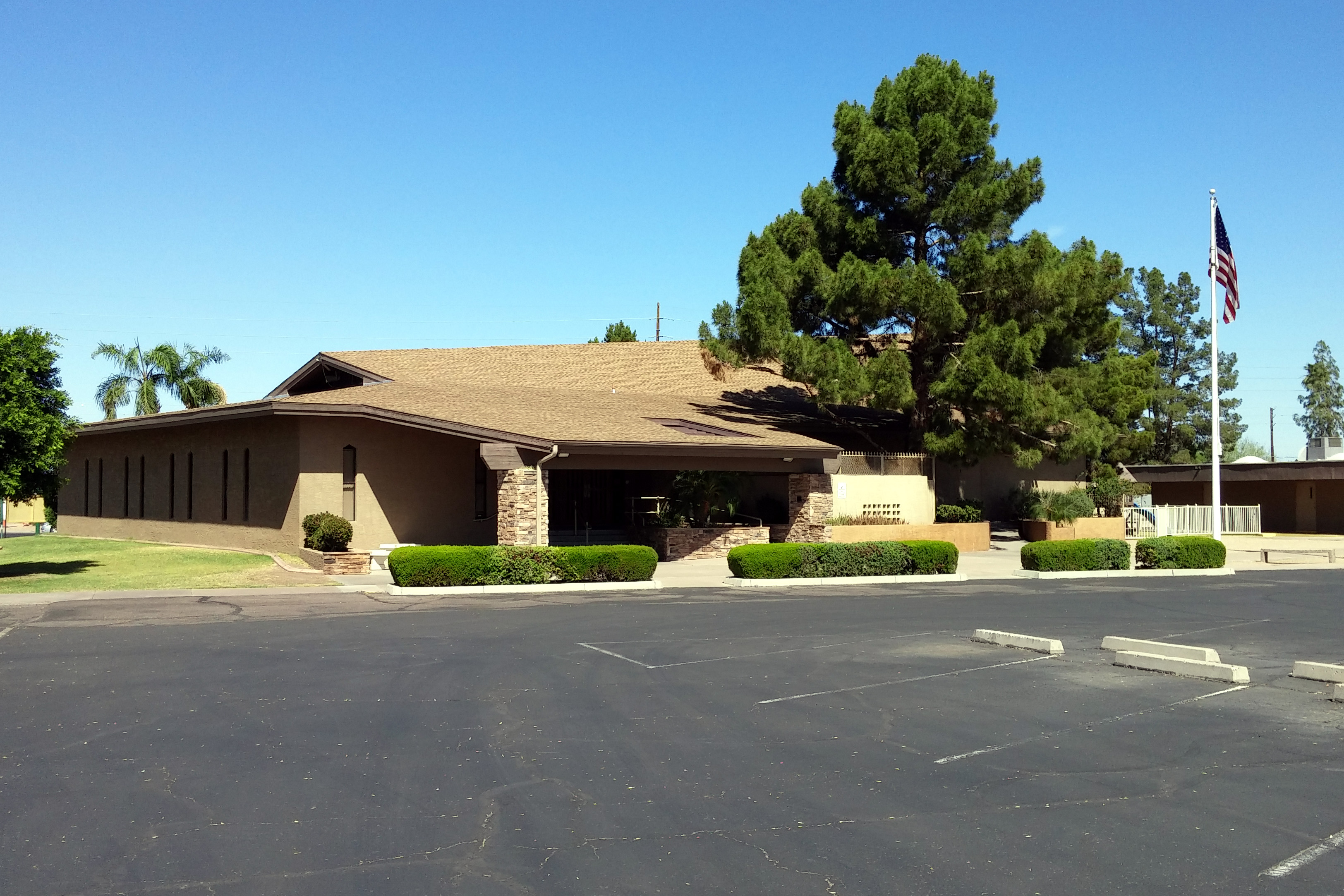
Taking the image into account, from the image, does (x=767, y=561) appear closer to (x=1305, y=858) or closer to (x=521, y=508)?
(x=521, y=508)

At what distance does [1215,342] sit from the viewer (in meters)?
30.6

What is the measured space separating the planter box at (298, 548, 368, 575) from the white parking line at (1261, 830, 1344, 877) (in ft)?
67.5

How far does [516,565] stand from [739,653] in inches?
348

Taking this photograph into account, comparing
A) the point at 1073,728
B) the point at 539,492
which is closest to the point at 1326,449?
the point at 539,492

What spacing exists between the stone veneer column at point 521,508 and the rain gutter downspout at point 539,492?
1 centimetres

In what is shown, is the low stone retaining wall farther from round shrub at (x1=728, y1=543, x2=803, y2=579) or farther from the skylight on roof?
round shrub at (x1=728, y1=543, x2=803, y2=579)

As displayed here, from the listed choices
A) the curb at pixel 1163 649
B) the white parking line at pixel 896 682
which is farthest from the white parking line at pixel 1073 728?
the white parking line at pixel 896 682

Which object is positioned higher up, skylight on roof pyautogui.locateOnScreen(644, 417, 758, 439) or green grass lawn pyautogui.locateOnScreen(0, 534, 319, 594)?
skylight on roof pyautogui.locateOnScreen(644, 417, 758, 439)

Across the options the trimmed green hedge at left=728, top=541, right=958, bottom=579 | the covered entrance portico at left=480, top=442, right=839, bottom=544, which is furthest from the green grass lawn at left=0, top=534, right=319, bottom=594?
the trimmed green hedge at left=728, top=541, right=958, bottom=579

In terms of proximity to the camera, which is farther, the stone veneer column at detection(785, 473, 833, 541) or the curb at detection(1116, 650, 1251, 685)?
the stone veneer column at detection(785, 473, 833, 541)

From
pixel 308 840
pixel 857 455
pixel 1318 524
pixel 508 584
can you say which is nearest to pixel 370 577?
pixel 508 584

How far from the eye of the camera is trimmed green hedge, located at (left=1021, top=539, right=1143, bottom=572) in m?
25.9

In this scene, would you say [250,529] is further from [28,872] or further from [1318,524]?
[1318,524]

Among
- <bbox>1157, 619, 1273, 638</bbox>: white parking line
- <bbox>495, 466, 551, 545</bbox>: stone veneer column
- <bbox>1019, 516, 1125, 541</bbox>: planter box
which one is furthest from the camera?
<bbox>1019, 516, 1125, 541</bbox>: planter box
